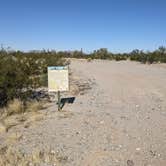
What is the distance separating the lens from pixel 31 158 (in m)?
7.21

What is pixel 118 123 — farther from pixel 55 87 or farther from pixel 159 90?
pixel 159 90

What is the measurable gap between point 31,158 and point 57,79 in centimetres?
487

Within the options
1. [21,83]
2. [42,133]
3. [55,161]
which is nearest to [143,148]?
[55,161]

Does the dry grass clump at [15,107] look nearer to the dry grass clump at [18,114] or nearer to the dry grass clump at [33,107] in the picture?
the dry grass clump at [18,114]

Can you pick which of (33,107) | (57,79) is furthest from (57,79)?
(33,107)

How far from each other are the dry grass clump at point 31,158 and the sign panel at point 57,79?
13.9 ft

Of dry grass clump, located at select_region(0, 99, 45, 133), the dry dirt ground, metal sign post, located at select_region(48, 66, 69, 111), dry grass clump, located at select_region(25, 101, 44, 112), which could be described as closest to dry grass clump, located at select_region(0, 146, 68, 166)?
the dry dirt ground

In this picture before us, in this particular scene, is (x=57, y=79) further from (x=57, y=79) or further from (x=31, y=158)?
(x=31, y=158)

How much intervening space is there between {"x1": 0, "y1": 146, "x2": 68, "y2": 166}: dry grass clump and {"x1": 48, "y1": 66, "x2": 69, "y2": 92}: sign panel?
4.24 metres

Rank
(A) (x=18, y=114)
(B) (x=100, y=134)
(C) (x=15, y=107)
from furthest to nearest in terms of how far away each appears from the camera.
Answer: (C) (x=15, y=107) < (A) (x=18, y=114) < (B) (x=100, y=134)

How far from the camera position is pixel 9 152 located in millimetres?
7617

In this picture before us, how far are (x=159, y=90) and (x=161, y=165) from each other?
10677 mm

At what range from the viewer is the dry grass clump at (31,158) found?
6984 millimetres

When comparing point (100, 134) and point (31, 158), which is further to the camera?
point (100, 134)
